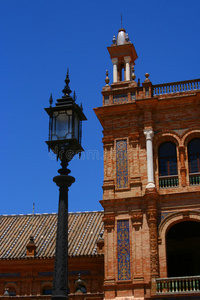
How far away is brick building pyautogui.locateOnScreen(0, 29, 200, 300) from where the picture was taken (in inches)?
876

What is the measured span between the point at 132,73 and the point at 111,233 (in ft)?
30.8

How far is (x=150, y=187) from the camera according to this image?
23.2 m

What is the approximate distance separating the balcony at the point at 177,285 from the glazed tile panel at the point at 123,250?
1695 mm

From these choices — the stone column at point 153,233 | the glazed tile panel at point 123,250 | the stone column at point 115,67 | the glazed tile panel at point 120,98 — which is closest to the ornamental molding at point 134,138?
the glazed tile panel at point 120,98

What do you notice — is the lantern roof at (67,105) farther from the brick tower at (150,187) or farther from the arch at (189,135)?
the arch at (189,135)

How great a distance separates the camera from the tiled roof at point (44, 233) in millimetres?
30109

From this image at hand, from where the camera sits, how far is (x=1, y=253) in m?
30.8

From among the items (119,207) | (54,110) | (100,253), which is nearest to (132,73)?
(119,207)

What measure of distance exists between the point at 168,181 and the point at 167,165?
892mm

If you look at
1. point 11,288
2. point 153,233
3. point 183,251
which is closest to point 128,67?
point 153,233

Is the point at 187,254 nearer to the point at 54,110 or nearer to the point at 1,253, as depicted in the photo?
the point at 1,253

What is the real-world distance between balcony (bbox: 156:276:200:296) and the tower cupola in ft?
37.5

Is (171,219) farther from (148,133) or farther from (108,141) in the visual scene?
(108,141)

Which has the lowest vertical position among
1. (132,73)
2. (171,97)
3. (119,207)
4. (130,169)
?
(119,207)
